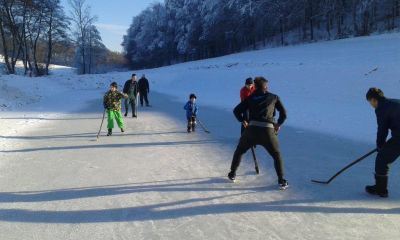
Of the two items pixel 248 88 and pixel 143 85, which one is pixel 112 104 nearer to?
pixel 248 88

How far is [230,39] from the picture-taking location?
63.4 metres

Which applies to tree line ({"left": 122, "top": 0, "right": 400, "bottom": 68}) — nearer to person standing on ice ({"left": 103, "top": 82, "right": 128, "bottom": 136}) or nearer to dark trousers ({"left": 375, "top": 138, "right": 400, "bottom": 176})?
person standing on ice ({"left": 103, "top": 82, "right": 128, "bottom": 136})

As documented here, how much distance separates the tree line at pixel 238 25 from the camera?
4269 cm

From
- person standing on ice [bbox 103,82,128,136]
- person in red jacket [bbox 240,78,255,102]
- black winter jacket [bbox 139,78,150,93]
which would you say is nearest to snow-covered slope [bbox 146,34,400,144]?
person in red jacket [bbox 240,78,255,102]

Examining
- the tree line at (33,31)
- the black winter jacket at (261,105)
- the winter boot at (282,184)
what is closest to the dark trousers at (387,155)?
the winter boot at (282,184)

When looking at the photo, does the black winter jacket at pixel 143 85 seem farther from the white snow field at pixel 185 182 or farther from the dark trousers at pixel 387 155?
the dark trousers at pixel 387 155

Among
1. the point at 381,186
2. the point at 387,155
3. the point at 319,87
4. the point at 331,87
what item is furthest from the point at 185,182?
the point at 319,87

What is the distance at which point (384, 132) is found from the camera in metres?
5.54

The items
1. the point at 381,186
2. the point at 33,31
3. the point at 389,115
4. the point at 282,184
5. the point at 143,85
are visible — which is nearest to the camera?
the point at 389,115

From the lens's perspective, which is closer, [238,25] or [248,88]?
[248,88]

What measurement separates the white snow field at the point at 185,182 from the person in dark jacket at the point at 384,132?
0.24 metres

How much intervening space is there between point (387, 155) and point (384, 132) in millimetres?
319

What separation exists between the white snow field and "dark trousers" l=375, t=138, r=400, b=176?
400 millimetres

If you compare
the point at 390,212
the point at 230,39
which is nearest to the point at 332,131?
the point at 390,212
